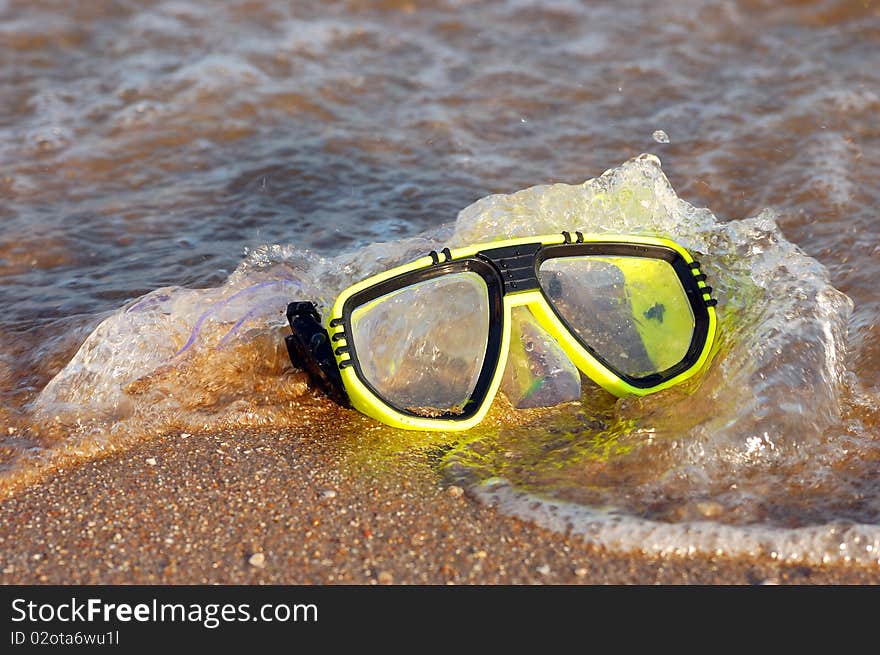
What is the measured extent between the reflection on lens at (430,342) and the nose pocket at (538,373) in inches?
6.2

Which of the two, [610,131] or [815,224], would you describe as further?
[610,131]

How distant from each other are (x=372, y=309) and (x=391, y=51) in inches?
149

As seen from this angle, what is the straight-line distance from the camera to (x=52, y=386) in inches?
135

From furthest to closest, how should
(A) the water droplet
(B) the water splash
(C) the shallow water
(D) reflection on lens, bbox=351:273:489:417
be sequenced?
1. (A) the water droplet
2. (D) reflection on lens, bbox=351:273:489:417
3. (C) the shallow water
4. (B) the water splash

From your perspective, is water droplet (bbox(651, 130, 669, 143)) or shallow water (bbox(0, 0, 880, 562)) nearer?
shallow water (bbox(0, 0, 880, 562))

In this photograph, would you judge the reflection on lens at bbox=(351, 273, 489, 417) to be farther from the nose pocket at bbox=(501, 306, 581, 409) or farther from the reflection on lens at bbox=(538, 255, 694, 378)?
the reflection on lens at bbox=(538, 255, 694, 378)

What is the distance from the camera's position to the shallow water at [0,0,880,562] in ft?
10.0

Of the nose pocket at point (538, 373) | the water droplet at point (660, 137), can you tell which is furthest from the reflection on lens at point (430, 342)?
the water droplet at point (660, 137)

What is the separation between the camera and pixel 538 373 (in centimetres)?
336

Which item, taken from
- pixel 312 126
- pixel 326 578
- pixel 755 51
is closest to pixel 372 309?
pixel 326 578

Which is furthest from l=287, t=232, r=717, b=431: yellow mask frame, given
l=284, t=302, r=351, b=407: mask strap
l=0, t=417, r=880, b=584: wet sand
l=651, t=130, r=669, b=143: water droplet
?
l=651, t=130, r=669, b=143: water droplet

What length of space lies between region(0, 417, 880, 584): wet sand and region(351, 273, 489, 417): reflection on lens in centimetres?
27
